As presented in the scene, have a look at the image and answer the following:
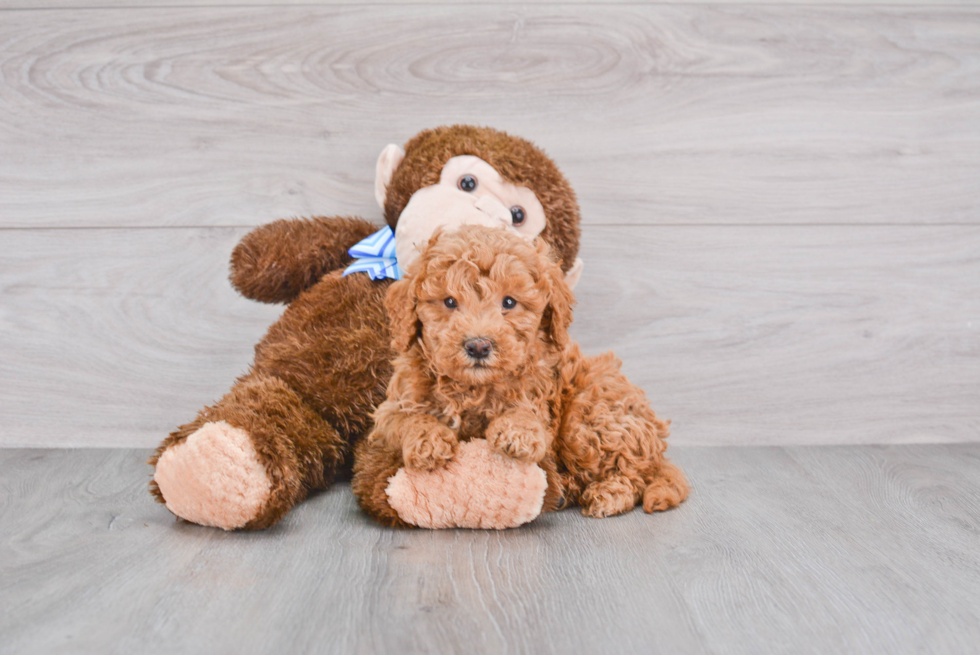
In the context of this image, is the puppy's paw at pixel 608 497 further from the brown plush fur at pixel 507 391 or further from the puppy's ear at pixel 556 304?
the puppy's ear at pixel 556 304

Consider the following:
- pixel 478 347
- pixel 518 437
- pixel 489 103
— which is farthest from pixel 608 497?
pixel 489 103

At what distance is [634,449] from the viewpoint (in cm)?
101

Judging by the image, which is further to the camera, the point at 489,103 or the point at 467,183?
the point at 489,103

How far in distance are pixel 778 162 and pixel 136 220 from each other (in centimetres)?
113

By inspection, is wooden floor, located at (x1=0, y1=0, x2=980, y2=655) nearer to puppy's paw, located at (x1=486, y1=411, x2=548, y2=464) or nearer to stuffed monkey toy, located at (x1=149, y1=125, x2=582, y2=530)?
stuffed monkey toy, located at (x1=149, y1=125, x2=582, y2=530)

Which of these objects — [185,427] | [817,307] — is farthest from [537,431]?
[817,307]

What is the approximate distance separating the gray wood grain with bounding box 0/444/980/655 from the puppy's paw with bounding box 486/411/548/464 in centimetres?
11

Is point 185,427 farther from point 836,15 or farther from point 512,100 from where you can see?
point 836,15

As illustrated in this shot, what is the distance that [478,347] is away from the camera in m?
0.85

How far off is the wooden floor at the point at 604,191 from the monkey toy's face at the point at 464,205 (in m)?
0.29

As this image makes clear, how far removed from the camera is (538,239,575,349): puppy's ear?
3.02 feet

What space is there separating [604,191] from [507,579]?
0.78m

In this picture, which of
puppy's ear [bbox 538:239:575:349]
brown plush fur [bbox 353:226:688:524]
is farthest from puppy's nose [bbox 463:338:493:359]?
puppy's ear [bbox 538:239:575:349]

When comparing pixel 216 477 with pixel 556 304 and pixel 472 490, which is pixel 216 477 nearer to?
pixel 472 490
